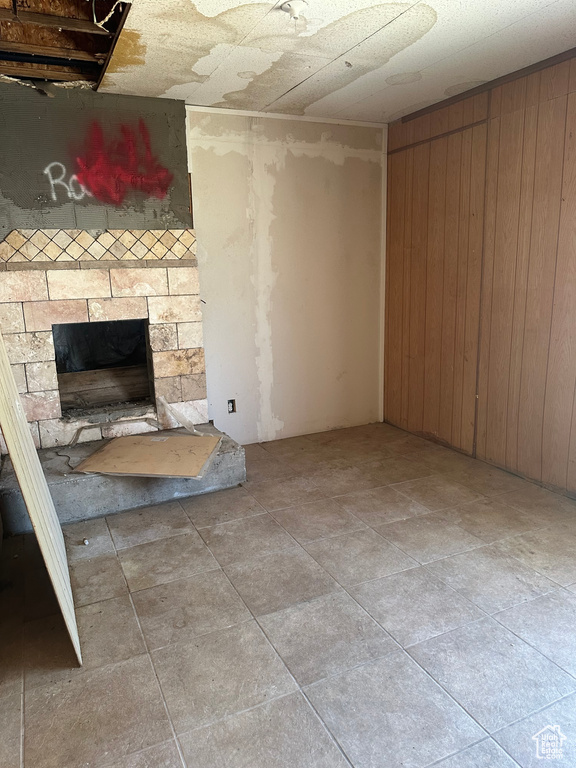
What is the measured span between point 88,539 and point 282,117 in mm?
3283

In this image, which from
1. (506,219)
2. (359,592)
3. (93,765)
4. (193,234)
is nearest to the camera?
(93,765)

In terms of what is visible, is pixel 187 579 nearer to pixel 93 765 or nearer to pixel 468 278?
pixel 93 765

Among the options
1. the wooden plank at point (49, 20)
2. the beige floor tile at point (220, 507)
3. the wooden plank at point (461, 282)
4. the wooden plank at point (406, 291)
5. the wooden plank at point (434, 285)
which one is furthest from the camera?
the wooden plank at point (406, 291)

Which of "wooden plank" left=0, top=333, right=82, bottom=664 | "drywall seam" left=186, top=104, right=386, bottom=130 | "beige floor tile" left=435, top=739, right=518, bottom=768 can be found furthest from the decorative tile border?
"beige floor tile" left=435, top=739, right=518, bottom=768

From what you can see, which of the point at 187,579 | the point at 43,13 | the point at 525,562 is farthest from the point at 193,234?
the point at 525,562

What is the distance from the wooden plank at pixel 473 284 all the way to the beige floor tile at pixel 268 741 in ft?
8.68

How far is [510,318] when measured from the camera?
3449mm

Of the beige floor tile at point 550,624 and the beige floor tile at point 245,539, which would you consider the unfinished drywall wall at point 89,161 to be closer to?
the beige floor tile at point 245,539

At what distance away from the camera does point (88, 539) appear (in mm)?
2840

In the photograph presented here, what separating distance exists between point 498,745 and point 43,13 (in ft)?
11.4

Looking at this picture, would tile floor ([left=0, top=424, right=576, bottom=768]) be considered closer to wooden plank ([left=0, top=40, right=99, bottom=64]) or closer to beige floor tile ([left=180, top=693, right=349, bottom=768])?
beige floor tile ([left=180, top=693, right=349, bottom=768])

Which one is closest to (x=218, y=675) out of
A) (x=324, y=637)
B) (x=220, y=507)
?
(x=324, y=637)

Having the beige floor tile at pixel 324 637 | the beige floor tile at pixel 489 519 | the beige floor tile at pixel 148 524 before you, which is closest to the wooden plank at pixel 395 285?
the beige floor tile at pixel 489 519

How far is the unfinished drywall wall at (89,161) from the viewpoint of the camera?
3.17m
